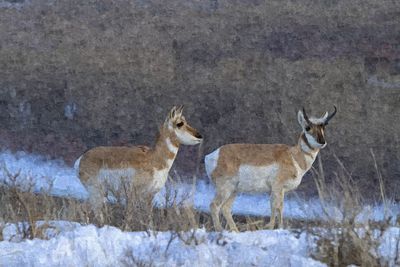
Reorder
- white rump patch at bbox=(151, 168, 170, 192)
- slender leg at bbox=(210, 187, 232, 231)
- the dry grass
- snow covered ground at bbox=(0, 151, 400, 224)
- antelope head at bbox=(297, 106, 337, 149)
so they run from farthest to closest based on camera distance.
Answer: snow covered ground at bbox=(0, 151, 400, 224) → antelope head at bbox=(297, 106, 337, 149) → slender leg at bbox=(210, 187, 232, 231) → white rump patch at bbox=(151, 168, 170, 192) → the dry grass

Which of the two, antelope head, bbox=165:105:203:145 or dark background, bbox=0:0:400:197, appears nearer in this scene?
antelope head, bbox=165:105:203:145

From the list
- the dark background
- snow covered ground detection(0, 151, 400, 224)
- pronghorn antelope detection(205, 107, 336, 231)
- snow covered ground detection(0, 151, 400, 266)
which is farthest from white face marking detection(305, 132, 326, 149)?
snow covered ground detection(0, 151, 400, 266)

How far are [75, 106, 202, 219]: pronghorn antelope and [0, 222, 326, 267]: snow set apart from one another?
232 inches

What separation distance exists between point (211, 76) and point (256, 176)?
502 inches

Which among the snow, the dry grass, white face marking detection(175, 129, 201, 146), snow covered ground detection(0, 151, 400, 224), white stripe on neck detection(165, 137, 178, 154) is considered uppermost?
the dry grass

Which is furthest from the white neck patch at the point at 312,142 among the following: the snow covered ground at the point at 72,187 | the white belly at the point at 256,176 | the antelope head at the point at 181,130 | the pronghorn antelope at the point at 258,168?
the snow covered ground at the point at 72,187

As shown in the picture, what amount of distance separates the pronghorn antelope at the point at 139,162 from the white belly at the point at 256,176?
88 cm

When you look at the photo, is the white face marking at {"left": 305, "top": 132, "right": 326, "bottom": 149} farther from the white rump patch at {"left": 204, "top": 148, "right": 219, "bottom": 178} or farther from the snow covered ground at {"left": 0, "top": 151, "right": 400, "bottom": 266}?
the snow covered ground at {"left": 0, "top": 151, "right": 400, "bottom": 266}

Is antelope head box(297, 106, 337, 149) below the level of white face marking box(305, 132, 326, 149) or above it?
above

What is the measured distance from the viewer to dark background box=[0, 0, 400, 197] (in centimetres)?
2125

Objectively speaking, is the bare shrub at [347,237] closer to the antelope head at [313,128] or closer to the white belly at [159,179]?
the white belly at [159,179]

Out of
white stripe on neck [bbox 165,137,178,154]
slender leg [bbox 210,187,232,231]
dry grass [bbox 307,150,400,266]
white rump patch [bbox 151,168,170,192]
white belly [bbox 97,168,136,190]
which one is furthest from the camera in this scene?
white stripe on neck [bbox 165,137,178,154]

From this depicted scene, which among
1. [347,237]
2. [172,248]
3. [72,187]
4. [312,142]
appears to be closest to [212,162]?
[312,142]

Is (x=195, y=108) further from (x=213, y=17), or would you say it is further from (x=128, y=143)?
(x=213, y=17)
